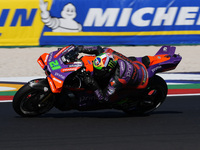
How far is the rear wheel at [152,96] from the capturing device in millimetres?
7266

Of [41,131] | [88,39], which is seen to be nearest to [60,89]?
[41,131]

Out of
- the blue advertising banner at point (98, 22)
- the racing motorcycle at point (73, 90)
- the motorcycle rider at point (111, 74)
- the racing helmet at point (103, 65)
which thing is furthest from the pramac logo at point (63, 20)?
the racing helmet at point (103, 65)

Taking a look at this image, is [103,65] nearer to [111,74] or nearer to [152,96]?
[111,74]

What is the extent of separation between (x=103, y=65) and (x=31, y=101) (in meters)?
1.21

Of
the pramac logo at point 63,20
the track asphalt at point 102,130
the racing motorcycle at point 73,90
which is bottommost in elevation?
the track asphalt at point 102,130

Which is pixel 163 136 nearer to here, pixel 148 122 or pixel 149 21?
pixel 148 122

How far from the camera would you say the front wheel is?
6.71 metres

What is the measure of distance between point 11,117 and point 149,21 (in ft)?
26.8

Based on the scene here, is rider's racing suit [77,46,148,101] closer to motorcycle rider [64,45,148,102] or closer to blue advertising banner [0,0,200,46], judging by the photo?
motorcycle rider [64,45,148,102]

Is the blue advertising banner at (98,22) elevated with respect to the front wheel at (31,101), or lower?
elevated

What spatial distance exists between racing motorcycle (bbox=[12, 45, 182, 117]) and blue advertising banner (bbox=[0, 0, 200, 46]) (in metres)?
7.07

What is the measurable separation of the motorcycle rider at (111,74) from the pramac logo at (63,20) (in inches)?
290

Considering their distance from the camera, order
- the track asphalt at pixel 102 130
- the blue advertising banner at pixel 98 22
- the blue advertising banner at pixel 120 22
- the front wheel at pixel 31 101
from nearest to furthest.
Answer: the track asphalt at pixel 102 130 < the front wheel at pixel 31 101 < the blue advertising banner at pixel 98 22 < the blue advertising banner at pixel 120 22

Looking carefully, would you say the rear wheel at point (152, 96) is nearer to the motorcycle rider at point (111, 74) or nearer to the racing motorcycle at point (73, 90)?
the racing motorcycle at point (73, 90)
